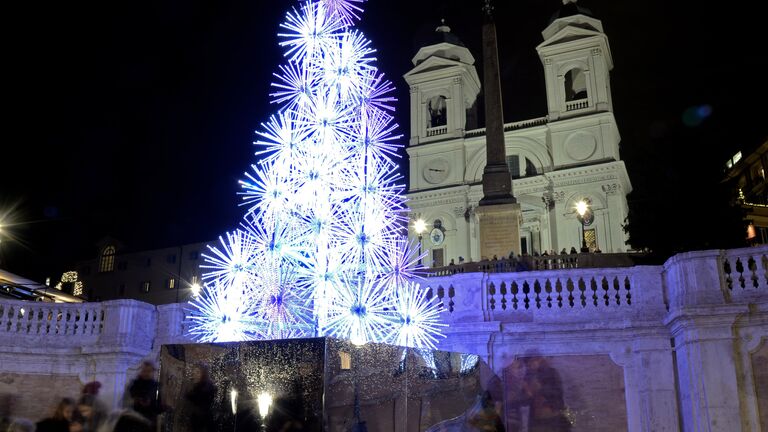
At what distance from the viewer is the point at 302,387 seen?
6047 millimetres

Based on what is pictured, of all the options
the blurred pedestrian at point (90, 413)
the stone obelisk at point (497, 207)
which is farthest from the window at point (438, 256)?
the blurred pedestrian at point (90, 413)

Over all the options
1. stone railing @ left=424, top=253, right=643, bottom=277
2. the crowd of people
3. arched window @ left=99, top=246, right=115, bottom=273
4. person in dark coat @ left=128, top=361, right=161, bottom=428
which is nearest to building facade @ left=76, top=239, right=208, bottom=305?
arched window @ left=99, top=246, right=115, bottom=273

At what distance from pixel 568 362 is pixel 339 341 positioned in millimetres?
6884

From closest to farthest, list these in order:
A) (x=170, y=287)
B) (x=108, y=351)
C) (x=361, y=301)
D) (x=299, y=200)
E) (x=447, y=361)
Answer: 1. (x=447, y=361)
2. (x=361, y=301)
3. (x=299, y=200)
4. (x=108, y=351)
5. (x=170, y=287)

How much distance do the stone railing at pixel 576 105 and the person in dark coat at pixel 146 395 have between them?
42.2 metres

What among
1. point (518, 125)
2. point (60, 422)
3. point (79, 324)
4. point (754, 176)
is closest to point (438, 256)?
point (518, 125)

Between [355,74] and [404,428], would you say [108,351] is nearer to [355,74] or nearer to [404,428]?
[355,74]

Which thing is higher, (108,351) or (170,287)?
(170,287)

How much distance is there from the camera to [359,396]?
20.8 ft

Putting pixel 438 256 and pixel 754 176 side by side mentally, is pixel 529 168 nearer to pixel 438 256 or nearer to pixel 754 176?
pixel 438 256

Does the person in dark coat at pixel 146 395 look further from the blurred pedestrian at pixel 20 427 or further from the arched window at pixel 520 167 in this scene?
the arched window at pixel 520 167

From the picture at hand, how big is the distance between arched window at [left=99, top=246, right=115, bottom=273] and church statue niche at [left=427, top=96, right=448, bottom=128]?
101 ft

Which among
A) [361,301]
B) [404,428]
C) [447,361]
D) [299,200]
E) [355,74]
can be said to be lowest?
[404,428]

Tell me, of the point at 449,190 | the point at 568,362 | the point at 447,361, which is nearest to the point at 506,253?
the point at 449,190
